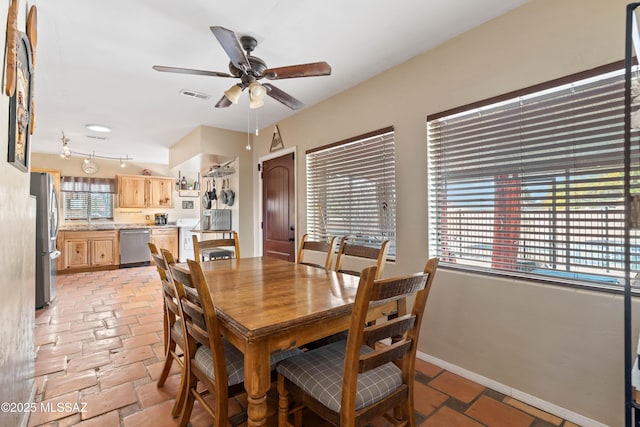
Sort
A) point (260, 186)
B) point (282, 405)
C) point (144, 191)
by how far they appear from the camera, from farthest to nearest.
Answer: point (144, 191) → point (260, 186) → point (282, 405)

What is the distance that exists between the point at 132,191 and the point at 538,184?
7613 millimetres

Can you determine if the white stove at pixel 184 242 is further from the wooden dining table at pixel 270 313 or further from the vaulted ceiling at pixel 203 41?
the wooden dining table at pixel 270 313

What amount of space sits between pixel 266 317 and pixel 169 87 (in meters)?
2.84

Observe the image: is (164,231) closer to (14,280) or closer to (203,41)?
(203,41)

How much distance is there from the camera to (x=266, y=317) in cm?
122

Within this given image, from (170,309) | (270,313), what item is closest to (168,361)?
(170,309)

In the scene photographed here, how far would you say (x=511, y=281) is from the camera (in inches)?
76.0

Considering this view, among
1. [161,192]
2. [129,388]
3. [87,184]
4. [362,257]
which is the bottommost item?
[129,388]

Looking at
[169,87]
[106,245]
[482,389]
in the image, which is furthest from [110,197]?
[482,389]

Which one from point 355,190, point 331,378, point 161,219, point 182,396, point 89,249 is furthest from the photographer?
point 161,219

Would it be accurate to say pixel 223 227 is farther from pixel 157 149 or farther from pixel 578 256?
pixel 578 256

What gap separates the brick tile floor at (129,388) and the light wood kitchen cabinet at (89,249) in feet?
9.64

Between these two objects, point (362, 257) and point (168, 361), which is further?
point (362, 257)

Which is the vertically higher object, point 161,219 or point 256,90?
point 256,90
